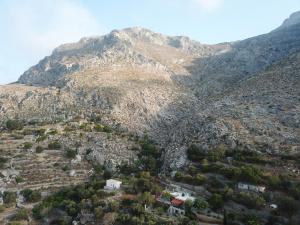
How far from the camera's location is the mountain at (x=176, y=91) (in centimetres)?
7981

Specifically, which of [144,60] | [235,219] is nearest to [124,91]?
[144,60]

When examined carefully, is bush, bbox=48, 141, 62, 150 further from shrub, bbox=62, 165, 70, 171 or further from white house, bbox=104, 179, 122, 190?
white house, bbox=104, 179, 122, 190

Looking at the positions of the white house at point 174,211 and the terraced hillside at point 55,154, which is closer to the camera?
the white house at point 174,211

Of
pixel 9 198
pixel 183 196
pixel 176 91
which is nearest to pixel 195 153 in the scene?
pixel 183 196

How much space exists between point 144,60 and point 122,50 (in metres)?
8.26

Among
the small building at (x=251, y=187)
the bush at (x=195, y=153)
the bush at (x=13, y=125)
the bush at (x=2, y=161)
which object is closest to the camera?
the small building at (x=251, y=187)

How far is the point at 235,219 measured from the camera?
53.0 m

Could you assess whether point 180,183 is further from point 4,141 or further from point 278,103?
point 4,141

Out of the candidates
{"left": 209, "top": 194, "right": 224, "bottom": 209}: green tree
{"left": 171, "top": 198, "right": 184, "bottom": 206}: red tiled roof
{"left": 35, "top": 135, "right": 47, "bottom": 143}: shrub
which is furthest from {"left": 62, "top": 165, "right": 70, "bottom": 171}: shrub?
{"left": 209, "top": 194, "right": 224, "bottom": 209}: green tree

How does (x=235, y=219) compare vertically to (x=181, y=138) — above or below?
below

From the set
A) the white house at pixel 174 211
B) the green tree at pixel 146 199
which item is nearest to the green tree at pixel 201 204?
the white house at pixel 174 211

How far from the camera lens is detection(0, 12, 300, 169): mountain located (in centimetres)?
7981

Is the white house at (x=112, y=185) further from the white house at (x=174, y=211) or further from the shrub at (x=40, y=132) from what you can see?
the shrub at (x=40, y=132)

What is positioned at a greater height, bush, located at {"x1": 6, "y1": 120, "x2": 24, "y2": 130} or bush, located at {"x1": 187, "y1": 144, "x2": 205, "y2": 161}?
bush, located at {"x1": 6, "y1": 120, "x2": 24, "y2": 130}
